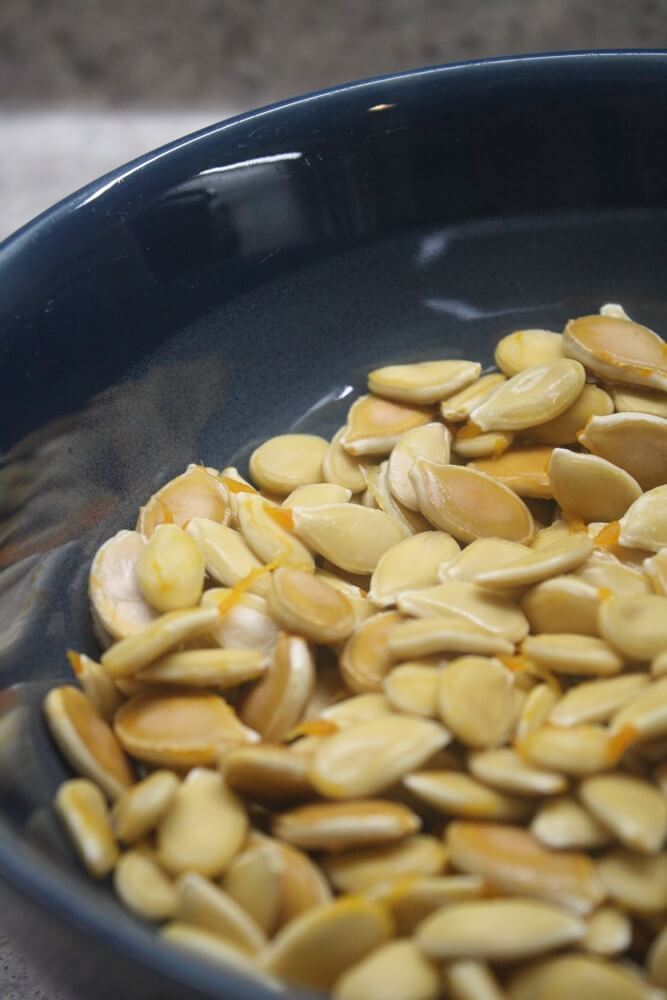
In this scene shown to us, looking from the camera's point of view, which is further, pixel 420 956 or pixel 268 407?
pixel 268 407

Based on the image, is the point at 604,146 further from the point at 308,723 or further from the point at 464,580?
the point at 308,723

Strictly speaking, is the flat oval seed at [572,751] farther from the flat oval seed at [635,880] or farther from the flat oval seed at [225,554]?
the flat oval seed at [225,554]

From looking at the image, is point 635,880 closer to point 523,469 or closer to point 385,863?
point 385,863

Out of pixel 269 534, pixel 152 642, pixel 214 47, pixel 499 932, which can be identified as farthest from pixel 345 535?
pixel 214 47

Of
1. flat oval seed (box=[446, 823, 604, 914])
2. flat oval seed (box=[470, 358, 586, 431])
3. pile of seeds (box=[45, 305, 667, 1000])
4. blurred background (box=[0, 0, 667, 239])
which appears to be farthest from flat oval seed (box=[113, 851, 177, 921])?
blurred background (box=[0, 0, 667, 239])

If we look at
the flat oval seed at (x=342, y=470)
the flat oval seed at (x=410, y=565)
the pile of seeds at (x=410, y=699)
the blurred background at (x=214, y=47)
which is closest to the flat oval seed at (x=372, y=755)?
the pile of seeds at (x=410, y=699)

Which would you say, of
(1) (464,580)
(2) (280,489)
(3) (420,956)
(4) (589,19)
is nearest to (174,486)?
(2) (280,489)

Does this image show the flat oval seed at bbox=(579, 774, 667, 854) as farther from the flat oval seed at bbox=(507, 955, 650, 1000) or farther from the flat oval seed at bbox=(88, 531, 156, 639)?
the flat oval seed at bbox=(88, 531, 156, 639)
